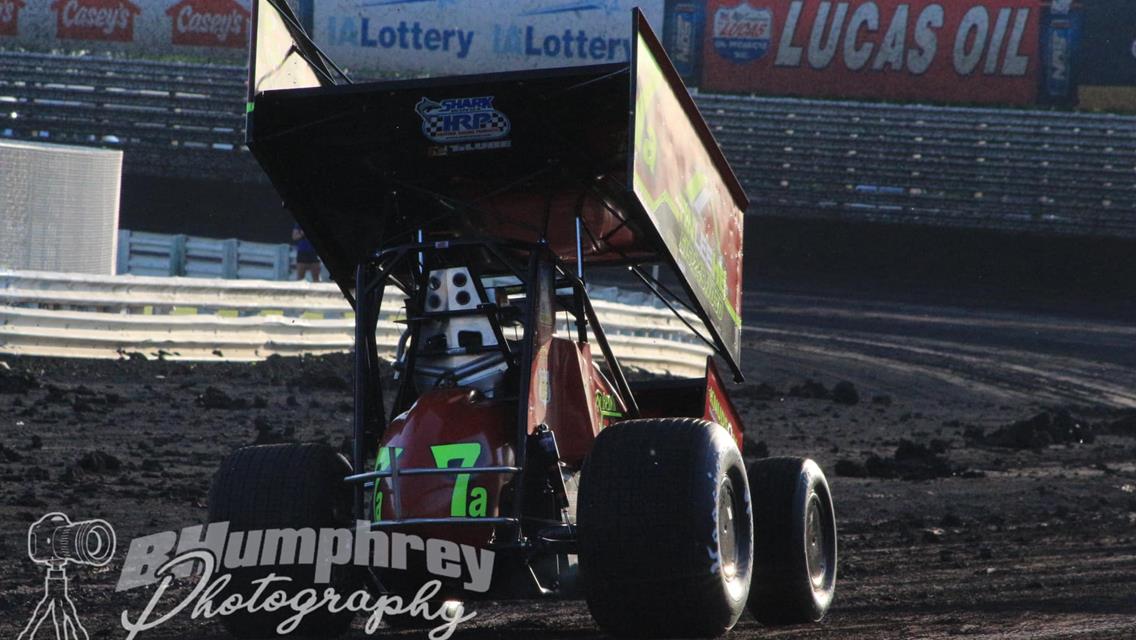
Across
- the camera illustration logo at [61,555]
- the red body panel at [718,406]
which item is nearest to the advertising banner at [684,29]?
the camera illustration logo at [61,555]

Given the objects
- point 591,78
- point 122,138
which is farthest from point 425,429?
point 122,138

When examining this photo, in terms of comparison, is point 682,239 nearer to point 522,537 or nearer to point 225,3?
point 522,537

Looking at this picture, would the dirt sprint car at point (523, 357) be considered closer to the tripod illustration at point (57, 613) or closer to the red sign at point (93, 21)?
the tripod illustration at point (57, 613)

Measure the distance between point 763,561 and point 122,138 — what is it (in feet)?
98.4

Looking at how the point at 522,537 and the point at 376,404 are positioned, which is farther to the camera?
the point at 376,404

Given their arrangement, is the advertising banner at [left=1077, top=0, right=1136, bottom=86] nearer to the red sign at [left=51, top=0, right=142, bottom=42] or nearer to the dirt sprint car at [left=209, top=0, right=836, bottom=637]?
the red sign at [left=51, top=0, right=142, bottom=42]

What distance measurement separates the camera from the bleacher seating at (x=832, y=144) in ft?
102

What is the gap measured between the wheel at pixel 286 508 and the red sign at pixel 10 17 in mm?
33863

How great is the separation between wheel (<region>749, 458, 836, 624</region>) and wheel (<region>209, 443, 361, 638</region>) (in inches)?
68.6

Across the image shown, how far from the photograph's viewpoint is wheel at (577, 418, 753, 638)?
17.7 feet

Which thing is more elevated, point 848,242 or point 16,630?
point 848,242

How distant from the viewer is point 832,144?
112ft

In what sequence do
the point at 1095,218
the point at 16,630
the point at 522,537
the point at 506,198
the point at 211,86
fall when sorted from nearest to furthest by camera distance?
1. the point at 522,537
2. the point at 16,630
3. the point at 506,198
4. the point at 1095,218
5. the point at 211,86

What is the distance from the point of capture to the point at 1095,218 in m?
30.2
